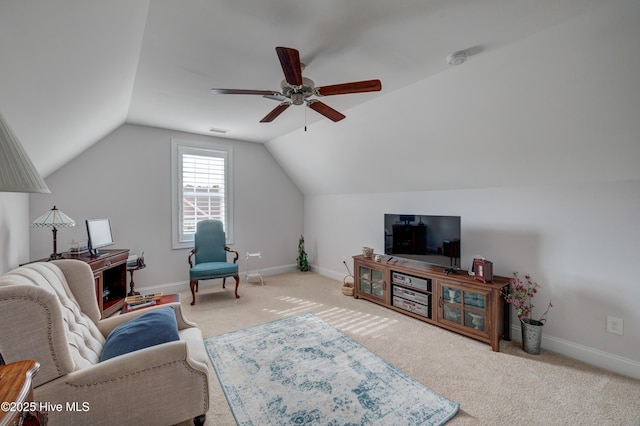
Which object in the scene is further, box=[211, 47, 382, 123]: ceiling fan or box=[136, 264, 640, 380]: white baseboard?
box=[136, 264, 640, 380]: white baseboard

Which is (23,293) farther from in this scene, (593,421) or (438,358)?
(593,421)

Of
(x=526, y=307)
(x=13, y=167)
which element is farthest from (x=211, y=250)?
(x=526, y=307)

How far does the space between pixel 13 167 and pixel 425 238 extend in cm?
343

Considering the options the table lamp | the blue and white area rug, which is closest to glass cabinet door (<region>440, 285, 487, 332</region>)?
the blue and white area rug

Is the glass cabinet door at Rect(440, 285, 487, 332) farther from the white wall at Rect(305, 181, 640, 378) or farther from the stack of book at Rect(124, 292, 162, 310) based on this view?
the stack of book at Rect(124, 292, 162, 310)

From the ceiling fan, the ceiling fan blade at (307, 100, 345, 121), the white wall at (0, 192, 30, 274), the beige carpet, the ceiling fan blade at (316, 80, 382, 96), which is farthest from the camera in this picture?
the white wall at (0, 192, 30, 274)

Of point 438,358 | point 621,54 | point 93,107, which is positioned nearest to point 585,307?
point 438,358

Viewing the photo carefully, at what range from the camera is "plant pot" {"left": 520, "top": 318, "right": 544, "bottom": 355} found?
2.47 meters

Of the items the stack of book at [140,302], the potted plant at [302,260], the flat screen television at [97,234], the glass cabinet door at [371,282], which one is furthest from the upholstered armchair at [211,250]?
the glass cabinet door at [371,282]

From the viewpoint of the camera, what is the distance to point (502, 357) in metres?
2.44

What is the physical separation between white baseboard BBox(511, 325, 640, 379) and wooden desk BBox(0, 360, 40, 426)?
366 cm

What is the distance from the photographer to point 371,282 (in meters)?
3.84

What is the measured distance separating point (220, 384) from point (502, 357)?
2480mm

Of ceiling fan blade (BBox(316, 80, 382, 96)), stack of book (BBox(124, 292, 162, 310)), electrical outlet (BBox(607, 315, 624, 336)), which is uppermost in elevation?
ceiling fan blade (BBox(316, 80, 382, 96))
